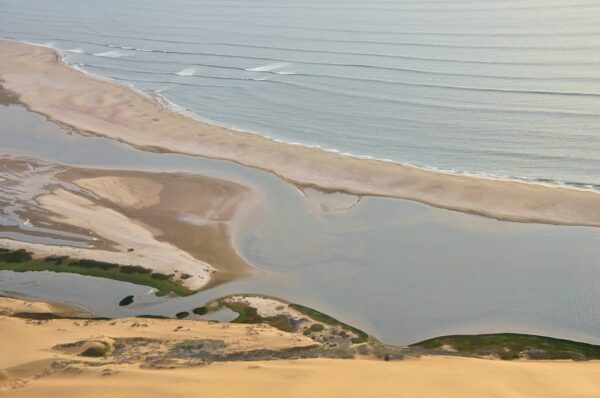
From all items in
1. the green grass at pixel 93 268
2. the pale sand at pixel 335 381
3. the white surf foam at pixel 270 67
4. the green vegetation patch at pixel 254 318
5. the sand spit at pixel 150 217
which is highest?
the white surf foam at pixel 270 67

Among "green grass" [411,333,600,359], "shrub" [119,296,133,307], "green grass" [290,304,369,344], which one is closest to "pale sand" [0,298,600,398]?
"green grass" [411,333,600,359]

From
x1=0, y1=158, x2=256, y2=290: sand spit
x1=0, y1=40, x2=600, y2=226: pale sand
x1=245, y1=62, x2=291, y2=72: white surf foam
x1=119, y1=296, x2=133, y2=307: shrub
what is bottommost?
x1=119, y1=296, x2=133, y2=307: shrub

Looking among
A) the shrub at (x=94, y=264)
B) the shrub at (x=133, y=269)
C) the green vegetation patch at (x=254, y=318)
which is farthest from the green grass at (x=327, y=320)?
the shrub at (x=94, y=264)

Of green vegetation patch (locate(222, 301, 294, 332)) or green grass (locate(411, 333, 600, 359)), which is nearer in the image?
green grass (locate(411, 333, 600, 359))

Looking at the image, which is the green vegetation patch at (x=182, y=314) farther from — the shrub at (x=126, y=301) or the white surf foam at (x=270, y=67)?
the white surf foam at (x=270, y=67)

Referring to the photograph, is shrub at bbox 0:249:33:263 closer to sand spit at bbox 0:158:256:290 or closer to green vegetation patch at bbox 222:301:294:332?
sand spit at bbox 0:158:256:290

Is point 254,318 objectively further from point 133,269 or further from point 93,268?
point 93,268

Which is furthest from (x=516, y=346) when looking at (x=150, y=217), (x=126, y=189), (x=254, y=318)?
(x=126, y=189)
